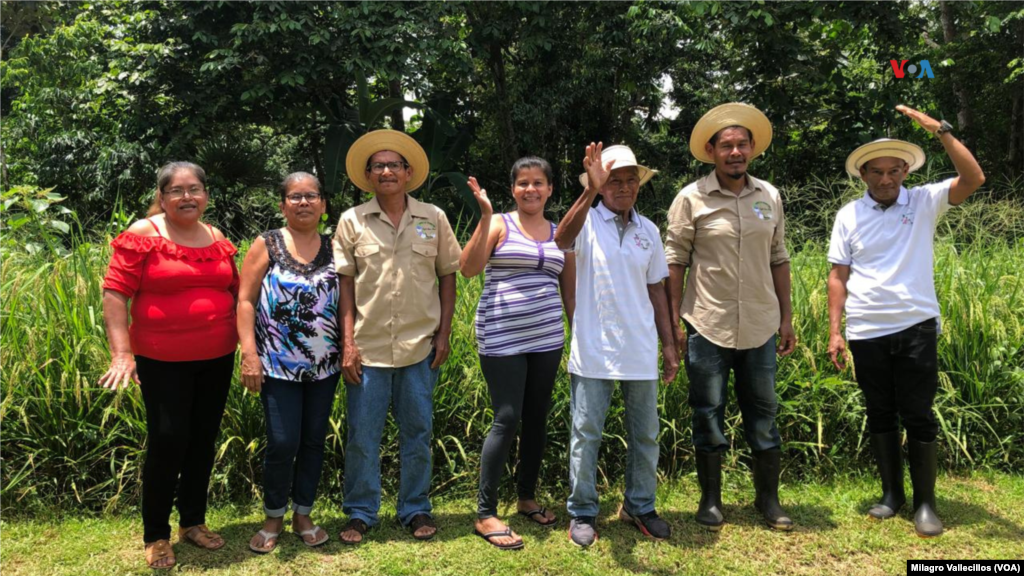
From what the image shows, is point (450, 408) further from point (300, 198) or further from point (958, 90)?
point (958, 90)

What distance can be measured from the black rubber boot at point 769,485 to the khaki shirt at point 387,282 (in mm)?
1808

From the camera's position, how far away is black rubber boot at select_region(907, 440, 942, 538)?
3504 millimetres

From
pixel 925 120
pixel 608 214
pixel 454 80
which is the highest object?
pixel 454 80

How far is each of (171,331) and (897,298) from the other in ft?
11.1

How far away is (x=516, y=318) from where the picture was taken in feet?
10.9

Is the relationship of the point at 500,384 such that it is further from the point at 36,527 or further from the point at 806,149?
the point at 806,149

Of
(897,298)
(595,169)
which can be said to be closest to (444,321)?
(595,169)

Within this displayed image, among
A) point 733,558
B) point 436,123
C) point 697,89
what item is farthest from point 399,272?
point 697,89

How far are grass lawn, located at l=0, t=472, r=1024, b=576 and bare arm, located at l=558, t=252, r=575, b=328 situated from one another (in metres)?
1.14

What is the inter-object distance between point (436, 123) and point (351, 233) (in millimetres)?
8129

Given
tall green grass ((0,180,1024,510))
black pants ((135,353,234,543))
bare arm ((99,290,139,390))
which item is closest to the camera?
bare arm ((99,290,139,390))

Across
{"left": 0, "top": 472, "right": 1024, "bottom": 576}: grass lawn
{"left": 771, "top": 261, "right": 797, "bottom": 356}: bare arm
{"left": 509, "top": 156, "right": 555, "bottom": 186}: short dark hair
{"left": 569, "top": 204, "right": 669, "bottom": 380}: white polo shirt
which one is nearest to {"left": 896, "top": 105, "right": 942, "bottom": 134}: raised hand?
{"left": 771, "top": 261, "right": 797, "bottom": 356}: bare arm

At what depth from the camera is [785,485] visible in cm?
413

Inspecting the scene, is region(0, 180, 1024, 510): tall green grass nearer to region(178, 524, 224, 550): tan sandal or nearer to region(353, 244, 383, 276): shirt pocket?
region(178, 524, 224, 550): tan sandal
